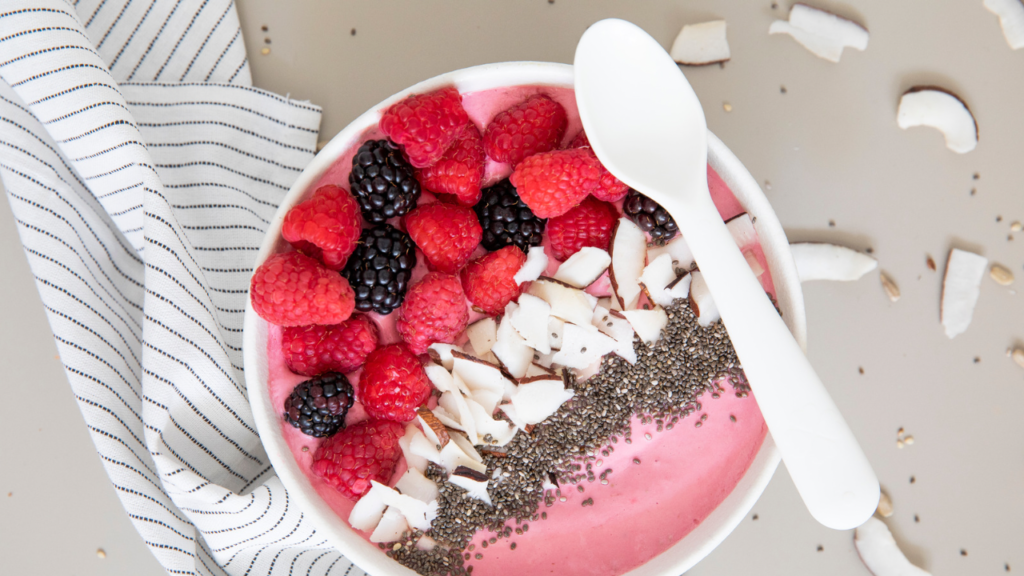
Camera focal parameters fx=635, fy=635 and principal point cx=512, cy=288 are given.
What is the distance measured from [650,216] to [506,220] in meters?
0.19

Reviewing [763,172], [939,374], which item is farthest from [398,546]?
[939,374]

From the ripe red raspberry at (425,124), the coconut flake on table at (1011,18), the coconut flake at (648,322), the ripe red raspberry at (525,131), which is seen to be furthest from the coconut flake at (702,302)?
the coconut flake on table at (1011,18)

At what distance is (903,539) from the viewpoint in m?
1.11

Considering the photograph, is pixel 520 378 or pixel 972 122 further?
pixel 972 122

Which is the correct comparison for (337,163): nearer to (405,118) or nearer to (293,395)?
(405,118)

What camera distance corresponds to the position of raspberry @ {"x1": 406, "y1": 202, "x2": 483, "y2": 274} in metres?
0.82

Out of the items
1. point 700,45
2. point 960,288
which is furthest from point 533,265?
point 960,288

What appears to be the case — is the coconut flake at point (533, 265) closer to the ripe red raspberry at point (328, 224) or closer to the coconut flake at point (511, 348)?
the coconut flake at point (511, 348)

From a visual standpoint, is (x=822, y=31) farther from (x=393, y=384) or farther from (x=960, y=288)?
(x=393, y=384)

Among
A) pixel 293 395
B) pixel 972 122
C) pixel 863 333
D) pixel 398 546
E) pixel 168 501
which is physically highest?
pixel 972 122

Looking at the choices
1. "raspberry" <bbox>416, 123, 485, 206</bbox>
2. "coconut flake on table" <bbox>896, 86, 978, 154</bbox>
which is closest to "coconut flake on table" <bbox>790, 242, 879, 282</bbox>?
"coconut flake on table" <bbox>896, 86, 978, 154</bbox>

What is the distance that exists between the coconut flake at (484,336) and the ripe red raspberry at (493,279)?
0.8 inches

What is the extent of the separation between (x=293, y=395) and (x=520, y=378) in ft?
1.00

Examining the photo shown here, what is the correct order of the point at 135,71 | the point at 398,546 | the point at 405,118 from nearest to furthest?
the point at 405,118 → the point at 398,546 → the point at 135,71
